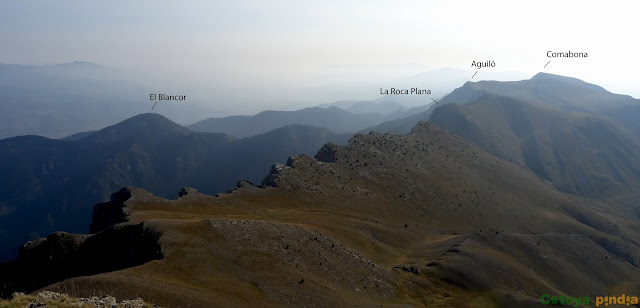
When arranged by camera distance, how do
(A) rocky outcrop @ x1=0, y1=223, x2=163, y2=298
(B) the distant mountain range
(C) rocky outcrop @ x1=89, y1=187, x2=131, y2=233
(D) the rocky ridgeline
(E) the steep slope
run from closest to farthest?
(D) the rocky ridgeline < (E) the steep slope < (B) the distant mountain range < (A) rocky outcrop @ x1=0, y1=223, x2=163, y2=298 < (C) rocky outcrop @ x1=89, y1=187, x2=131, y2=233

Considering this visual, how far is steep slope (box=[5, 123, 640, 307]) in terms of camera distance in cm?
4694

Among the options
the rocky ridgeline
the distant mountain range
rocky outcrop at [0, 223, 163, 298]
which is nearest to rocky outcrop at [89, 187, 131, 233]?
the distant mountain range

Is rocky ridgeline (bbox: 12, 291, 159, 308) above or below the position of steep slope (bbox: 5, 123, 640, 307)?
above

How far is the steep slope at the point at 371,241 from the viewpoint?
4694 centimetres

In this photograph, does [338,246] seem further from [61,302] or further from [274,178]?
[61,302]

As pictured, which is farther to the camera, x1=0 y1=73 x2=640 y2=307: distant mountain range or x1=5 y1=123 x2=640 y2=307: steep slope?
x1=0 y1=73 x2=640 y2=307: distant mountain range

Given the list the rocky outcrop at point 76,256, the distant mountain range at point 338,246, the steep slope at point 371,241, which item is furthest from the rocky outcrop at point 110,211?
the rocky outcrop at point 76,256

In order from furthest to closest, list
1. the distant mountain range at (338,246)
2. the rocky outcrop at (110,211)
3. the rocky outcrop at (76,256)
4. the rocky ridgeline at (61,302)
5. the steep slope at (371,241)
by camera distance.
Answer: the rocky outcrop at (110,211) → the rocky outcrop at (76,256) → the distant mountain range at (338,246) → the steep slope at (371,241) → the rocky ridgeline at (61,302)

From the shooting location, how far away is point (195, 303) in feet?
121

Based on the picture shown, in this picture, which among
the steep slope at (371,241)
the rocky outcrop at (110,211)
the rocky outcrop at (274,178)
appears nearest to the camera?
the steep slope at (371,241)

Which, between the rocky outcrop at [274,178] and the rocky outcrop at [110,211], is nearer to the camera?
the rocky outcrop at [110,211]

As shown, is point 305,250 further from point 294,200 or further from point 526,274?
point 526,274

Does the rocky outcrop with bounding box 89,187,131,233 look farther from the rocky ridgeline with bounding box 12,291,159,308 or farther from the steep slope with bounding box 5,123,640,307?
the rocky ridgeline with bounding box 12,291,159,308

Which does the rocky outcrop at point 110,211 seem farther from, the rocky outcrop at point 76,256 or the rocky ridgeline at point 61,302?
the rocky ridgeline at point 61,302
